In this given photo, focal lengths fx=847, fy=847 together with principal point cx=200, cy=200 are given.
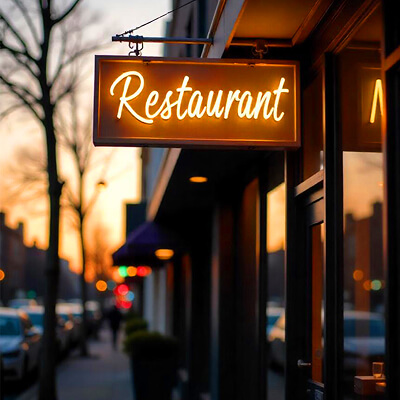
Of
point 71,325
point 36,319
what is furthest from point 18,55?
point 71,325

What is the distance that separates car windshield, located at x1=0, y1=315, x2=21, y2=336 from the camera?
1830cm

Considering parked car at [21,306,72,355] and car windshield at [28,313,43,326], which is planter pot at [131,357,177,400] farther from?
car windshield at [28,313,43,326]

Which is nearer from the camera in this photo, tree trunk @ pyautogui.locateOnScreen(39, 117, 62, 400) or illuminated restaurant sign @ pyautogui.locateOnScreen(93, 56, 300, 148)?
illuminated restaurant sign @ pyautogui.locateOnScreen(93, 56, 300, 148)

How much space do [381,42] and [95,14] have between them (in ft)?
32.9

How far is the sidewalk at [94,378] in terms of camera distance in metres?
16.3

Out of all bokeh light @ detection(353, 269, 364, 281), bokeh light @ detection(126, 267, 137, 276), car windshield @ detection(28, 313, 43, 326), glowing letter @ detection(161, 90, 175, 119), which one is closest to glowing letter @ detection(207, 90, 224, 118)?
glowing letter @ detection(161, 90, 175, 119)

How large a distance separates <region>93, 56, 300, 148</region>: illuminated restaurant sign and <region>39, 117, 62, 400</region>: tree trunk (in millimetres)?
6895

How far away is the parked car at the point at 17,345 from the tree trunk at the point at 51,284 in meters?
4.66

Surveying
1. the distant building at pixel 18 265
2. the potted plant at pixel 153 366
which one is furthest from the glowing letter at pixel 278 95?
the distant building at pixel 18 265

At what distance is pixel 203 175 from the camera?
10117 millimetres

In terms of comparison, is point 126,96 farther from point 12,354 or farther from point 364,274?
point 12,354

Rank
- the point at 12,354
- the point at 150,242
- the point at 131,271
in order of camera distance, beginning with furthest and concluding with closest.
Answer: the point at 131,271, the point at 12,354, the point at 150,242

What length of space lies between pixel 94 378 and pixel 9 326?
2642 millimetres

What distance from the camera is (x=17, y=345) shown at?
17.7 m
